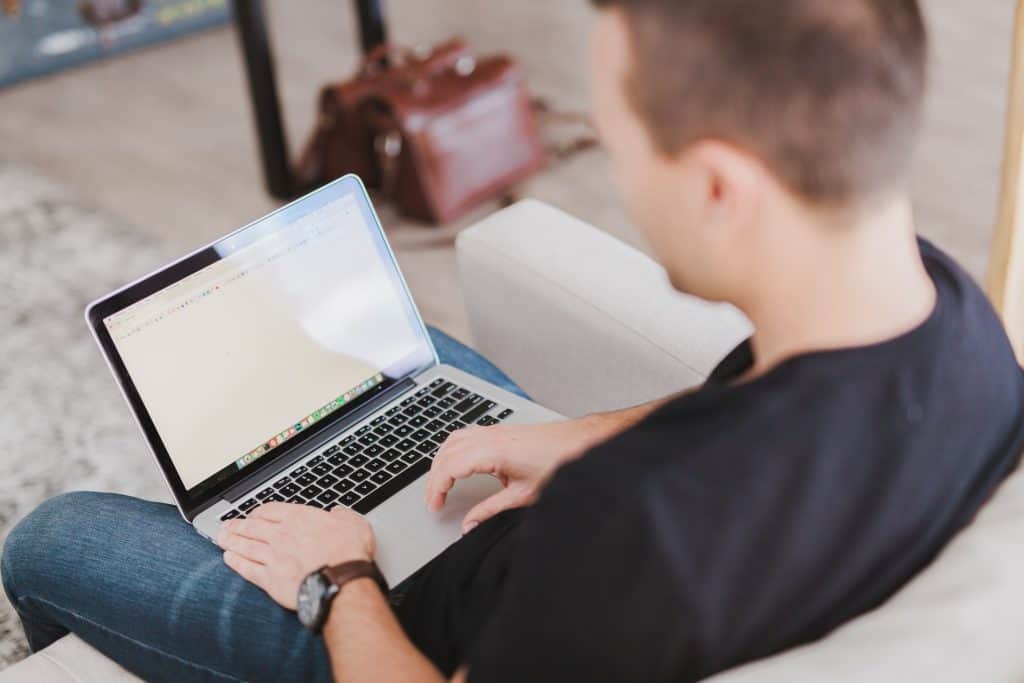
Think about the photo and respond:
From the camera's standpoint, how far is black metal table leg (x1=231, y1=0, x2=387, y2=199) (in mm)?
2633

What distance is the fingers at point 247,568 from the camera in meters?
1.08

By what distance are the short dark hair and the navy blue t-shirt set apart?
0.39 feet

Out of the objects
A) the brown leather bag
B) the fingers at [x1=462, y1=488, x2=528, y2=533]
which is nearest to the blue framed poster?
the brown leather bag

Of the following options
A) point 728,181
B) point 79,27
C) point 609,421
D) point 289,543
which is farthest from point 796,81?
point 79,27

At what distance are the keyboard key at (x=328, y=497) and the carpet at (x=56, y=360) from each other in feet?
2.20

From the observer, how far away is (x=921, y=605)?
76cm

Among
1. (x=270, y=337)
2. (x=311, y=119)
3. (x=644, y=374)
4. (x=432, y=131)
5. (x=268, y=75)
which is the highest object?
(x=270, y=337)

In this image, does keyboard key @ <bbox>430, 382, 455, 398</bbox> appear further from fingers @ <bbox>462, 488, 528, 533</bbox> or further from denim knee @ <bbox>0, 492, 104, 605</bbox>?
denim knee @ <bbox>0, 492, 104, 605</bbox>

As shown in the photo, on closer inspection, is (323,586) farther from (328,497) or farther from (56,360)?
(56,360)

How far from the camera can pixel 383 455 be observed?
126 centimetres

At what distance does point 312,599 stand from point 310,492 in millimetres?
220

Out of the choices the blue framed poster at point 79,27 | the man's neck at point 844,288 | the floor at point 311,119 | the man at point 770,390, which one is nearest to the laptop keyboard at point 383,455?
the man at point 770,390

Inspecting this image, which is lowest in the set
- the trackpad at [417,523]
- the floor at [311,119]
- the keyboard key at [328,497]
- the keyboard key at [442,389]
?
the floor at [311,119]

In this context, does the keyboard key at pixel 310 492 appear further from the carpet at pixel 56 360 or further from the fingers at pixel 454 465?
the carpet at pixel 56 360
